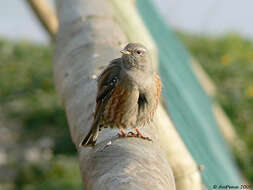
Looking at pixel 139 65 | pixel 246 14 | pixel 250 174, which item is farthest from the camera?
pixel 246 14

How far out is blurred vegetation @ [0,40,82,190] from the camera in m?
6.66

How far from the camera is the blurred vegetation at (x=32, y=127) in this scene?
262 inches

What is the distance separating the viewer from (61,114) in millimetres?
8016

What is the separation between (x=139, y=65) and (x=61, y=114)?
16.6ft

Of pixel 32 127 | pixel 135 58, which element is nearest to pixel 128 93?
pixel 135 58

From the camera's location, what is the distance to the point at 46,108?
8125 millimetres

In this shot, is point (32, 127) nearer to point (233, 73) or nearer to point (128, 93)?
Result: point (233, 73)

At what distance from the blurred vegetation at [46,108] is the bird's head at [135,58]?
3.53m

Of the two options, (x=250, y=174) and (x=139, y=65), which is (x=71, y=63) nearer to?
(x=139, y=65)

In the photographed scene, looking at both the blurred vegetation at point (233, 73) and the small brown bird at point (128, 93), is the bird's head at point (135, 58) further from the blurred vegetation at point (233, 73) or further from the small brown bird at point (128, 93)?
the blurred vegetation at point (233, 73)

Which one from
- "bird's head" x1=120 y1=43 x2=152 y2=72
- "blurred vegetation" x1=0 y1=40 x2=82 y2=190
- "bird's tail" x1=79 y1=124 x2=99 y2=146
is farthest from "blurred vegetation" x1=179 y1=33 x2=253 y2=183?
"bird's tail" x1=79 y1=124 x2=99 y2=146

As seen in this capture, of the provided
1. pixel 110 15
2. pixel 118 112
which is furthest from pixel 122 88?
pixel 110 15

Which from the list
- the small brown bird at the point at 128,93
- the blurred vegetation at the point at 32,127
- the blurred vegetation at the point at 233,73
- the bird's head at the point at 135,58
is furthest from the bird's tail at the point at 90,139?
the blurred vegetation at the point at 233,73

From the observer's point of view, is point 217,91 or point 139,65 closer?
point 139,65
